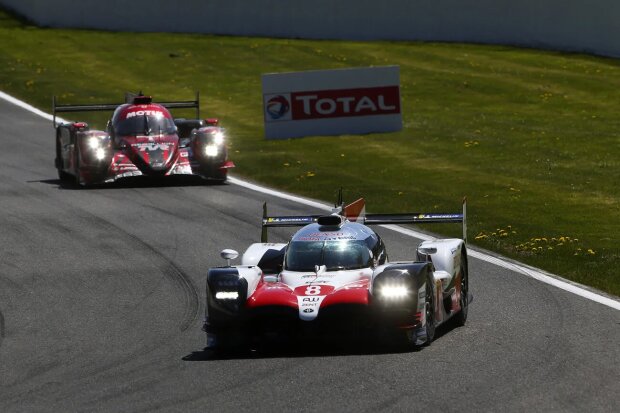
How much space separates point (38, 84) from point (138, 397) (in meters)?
33.1

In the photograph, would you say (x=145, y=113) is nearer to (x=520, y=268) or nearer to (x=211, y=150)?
(x=211, y=150)

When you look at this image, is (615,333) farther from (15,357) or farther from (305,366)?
(15,357)

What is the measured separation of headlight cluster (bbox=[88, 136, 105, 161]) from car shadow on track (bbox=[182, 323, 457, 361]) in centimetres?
1373

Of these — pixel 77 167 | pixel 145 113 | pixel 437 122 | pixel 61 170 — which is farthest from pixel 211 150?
pixel 437 122

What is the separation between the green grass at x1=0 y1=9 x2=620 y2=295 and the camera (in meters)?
22.7

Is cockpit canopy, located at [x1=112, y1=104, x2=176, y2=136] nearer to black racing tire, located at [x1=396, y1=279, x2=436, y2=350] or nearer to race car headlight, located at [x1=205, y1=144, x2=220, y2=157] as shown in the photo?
race car headlight, located at [x1=205, y1=144, x2=220, y2=157]

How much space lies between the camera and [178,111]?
1577 inches

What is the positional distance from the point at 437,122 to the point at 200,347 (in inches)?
936

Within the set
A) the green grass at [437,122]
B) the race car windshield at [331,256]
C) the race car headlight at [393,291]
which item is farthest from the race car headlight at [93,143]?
the race car headlight at [393,291]

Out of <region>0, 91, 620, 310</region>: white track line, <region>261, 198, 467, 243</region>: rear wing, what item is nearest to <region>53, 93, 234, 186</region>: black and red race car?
<region>0, 91, 620, 310</region>: white track line

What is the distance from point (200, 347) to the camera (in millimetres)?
13805

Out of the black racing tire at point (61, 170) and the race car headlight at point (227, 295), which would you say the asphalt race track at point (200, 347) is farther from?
the black racing tire at point (61, 170)

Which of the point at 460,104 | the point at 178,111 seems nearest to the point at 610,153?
the point at 460,104

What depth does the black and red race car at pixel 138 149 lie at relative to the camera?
26.9 meters
